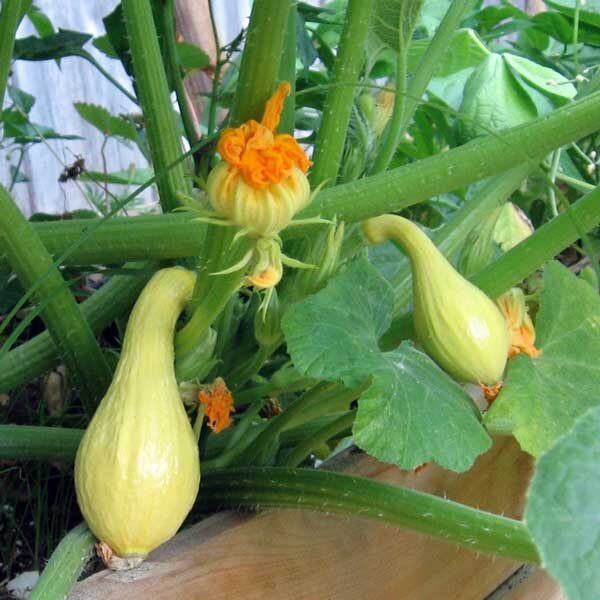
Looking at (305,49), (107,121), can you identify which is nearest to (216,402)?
(305,49)

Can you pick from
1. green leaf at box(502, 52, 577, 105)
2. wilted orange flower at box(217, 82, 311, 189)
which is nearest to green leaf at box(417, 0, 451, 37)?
green leaf at box(502, 52, 577, 105)

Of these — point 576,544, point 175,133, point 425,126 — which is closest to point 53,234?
point 175,133

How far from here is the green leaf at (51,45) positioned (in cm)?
99

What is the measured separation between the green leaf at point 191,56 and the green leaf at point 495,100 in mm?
337

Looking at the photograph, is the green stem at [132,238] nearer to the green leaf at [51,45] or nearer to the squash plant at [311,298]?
the squash plant at [311,298]

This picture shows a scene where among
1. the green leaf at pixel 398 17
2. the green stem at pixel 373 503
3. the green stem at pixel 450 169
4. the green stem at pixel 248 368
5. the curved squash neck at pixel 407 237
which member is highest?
the green leaf at pixel 398 17

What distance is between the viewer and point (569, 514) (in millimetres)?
299

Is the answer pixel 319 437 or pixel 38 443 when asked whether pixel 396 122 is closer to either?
pixel 319 437

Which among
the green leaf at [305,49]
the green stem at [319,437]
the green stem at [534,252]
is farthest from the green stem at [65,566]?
the green leaf at [305,49]

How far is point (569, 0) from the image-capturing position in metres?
1.24

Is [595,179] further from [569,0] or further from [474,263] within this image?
[474,263]

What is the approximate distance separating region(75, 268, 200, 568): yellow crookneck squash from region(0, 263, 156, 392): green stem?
6.7 inches

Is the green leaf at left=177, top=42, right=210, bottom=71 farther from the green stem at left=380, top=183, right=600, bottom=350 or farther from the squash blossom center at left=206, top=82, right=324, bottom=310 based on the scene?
the squash blossom center at left=206, top=82, right=324, bottom=310

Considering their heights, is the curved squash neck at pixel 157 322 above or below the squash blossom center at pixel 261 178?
below
